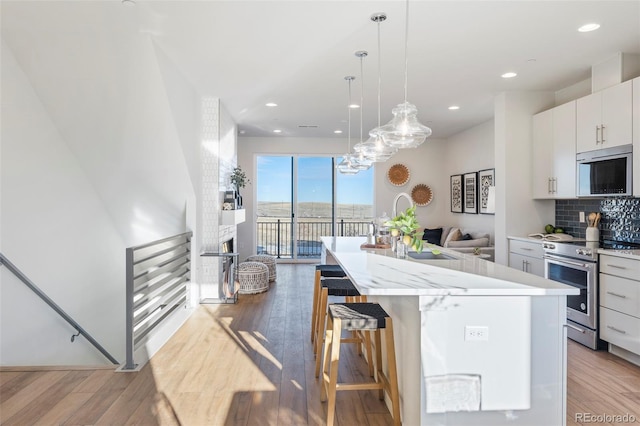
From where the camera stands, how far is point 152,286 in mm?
3768

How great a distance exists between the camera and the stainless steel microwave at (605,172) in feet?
12.1

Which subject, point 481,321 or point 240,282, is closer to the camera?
point 481,321

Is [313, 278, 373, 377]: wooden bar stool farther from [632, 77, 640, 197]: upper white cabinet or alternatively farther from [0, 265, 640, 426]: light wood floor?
[632, 77, 640, 197]: upper white cabinet

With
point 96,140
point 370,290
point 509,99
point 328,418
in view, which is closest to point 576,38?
point 509,99

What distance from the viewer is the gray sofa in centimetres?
620

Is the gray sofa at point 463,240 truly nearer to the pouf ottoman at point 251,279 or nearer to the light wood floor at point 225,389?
the light wood floor at point 225,389

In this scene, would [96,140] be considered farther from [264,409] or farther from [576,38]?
[576,38]

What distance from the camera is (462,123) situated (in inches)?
281

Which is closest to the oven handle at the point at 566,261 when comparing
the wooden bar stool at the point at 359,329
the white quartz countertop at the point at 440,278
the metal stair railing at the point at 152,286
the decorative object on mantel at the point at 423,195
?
the white quartz countertop at the point at 440,278

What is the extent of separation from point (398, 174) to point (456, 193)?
128cm

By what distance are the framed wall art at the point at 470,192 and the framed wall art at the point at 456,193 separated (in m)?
0.16

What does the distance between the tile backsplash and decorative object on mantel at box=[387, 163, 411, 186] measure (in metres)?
3.91

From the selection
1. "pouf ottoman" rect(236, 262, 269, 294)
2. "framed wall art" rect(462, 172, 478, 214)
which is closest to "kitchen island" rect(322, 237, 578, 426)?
"pouf ottoman" rect(236, 262, 269, 294)

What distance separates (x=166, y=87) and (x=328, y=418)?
3258mm
